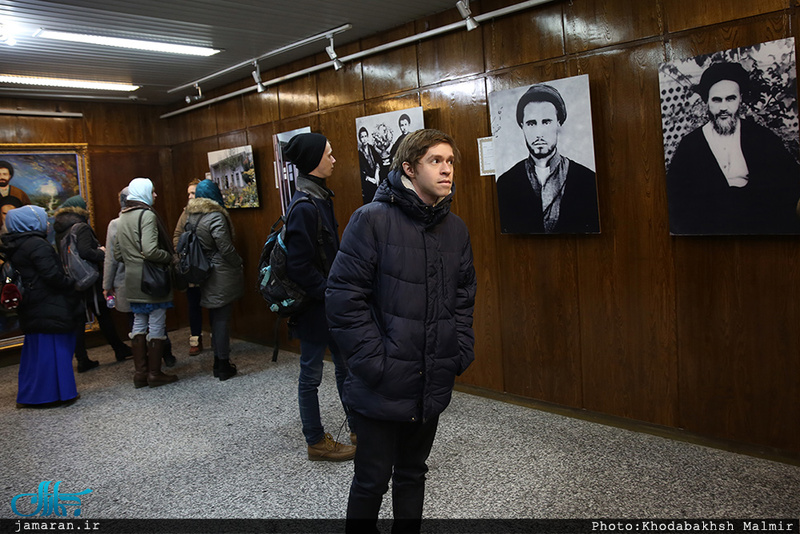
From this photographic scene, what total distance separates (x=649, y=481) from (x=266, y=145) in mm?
5004

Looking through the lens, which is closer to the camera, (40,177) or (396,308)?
(396,308)

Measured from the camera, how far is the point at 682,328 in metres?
3.67

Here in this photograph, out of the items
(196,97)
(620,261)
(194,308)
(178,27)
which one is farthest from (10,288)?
(620,261)

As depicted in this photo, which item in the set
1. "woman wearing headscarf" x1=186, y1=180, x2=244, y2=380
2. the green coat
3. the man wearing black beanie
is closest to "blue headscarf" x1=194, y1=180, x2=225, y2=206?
"woman wearing headscarf" x1=186, y1=180, x2=244, y2=380

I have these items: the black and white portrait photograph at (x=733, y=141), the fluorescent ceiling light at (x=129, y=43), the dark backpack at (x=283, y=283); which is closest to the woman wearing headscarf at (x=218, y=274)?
the fluorescent ceiling light at (x=129, y=43)

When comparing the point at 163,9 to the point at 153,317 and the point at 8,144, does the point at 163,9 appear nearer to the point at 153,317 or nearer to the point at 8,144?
the point at 153,317

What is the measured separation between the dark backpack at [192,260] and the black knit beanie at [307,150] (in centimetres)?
252

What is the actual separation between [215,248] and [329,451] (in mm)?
2776

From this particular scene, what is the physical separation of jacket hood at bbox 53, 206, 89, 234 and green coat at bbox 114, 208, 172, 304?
975 mm

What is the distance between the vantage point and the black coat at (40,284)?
4906 millimetres

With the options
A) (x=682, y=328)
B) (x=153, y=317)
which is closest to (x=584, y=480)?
(x=682, y=328)

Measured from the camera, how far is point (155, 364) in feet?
18.5

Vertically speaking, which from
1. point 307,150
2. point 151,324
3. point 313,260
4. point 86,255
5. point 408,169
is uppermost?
point 307,150

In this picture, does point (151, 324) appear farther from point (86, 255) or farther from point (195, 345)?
point (195, 345)
